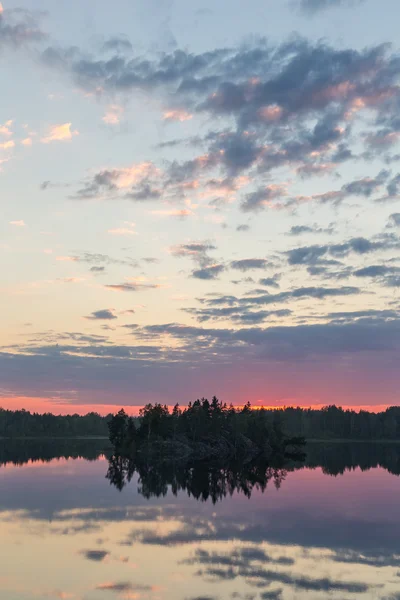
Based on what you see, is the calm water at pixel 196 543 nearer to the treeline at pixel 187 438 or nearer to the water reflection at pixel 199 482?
the water reflection at pixel 199 482

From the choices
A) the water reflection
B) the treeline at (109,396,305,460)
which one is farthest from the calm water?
the treeline at (109,396,305,460)

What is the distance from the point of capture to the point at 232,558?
129ft

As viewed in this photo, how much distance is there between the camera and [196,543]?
44.4 metres

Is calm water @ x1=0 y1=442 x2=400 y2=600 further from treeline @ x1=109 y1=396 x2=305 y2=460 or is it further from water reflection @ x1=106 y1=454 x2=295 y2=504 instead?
treeline @ x1=109 y1=396 x2=305 y2=460

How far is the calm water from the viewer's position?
108 feet

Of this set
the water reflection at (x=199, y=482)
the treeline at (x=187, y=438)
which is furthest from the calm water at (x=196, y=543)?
the treeline at (x=187, y=438)

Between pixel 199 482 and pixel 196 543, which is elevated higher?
pixel 196 543

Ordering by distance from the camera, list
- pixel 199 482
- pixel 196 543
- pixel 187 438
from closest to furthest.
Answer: pixel 196 543 < pixel 199 482 < pixel 187 438

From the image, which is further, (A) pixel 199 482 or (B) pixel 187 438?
(B) pixel 187 438

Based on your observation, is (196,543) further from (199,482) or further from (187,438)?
(187,438)

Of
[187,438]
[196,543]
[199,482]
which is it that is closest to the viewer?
[196,543]

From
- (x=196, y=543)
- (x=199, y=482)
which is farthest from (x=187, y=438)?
(x=196, y=543)

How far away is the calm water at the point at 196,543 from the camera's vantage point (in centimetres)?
3281

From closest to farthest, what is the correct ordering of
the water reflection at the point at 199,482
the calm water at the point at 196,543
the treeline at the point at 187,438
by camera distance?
the calm water at the point at 196,543, the water reflection at the point at 199,482, the treeline at the point at 187,438
